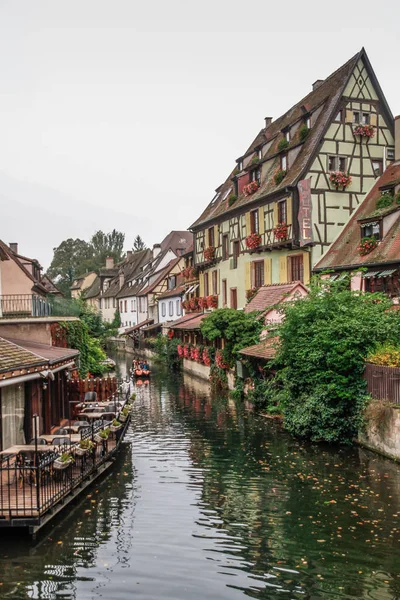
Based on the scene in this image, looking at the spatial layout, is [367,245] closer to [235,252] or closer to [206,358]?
[235,252]

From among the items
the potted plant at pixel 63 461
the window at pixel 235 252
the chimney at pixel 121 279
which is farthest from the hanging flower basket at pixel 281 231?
the chimney at pixel 121 279

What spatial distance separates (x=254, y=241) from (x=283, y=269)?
304 centimetres

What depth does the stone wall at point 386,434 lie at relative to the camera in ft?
54.1

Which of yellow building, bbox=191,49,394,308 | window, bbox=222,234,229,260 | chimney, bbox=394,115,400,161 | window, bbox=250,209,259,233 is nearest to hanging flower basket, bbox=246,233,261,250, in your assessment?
yellow building, bbox=191,49,394,308

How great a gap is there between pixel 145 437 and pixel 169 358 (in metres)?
28.8

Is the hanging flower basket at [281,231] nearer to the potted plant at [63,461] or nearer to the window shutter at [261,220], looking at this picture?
the window shutter at [261,220]

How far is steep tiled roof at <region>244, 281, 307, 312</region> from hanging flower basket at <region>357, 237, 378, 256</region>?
12.6 ft

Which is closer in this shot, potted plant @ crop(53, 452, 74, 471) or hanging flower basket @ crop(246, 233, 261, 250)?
potted plant @ crop(53, 452, 74, 471)

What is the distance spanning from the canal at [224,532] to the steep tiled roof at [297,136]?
1851cm

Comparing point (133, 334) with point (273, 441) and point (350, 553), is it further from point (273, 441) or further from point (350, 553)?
point (350, 553)

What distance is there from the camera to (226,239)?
42844 millimetres

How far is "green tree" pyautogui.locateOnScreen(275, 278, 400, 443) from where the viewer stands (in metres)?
19.0

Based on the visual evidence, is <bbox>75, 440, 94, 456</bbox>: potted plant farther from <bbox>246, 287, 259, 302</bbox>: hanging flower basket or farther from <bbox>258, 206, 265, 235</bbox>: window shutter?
<bbox>258, 206, 265, 235</bbox>: window shutter

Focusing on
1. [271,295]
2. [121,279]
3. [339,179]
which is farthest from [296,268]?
[121,279]
